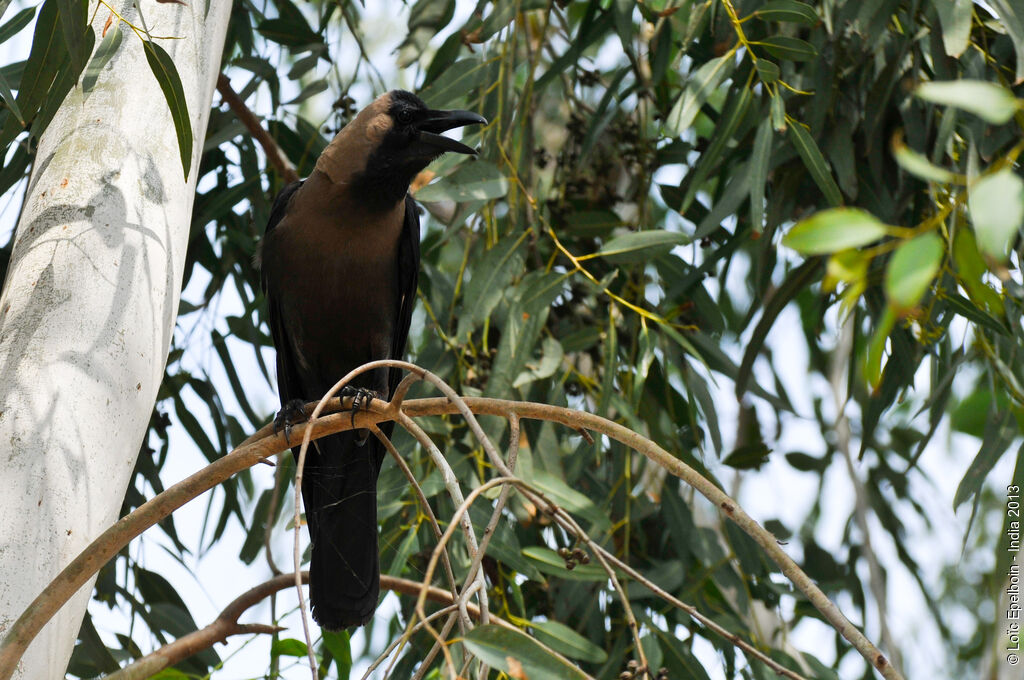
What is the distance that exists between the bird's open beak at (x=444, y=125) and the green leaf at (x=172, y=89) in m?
0.93

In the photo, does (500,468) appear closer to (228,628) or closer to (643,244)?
(228,628)

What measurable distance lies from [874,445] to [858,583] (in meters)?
0.77

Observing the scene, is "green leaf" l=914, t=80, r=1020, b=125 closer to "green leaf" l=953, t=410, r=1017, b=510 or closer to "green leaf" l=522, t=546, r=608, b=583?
"green leaf" l=522, t=546, r=608, b=583

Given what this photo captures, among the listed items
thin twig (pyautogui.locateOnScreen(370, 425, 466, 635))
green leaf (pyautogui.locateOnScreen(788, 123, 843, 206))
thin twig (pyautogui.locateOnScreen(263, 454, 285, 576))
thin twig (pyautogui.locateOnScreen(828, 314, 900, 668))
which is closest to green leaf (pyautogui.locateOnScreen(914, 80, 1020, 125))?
thin twig (pyautogui.locateOnScreen(370, 425, 466, 635))

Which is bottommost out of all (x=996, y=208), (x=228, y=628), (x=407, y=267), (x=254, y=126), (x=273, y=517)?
(x=228, y=628)

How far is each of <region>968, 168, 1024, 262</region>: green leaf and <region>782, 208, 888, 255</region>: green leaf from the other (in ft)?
0.16

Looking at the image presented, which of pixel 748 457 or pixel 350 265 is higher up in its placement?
pixel 350 265

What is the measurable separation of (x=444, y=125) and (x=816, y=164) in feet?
3.07

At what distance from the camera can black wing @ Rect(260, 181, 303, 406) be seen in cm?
248

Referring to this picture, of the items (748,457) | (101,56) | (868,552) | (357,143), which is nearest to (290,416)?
(357,143)

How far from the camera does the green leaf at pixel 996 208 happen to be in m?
0.53

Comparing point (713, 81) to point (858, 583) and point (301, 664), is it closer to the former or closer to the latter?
point (301, 664)

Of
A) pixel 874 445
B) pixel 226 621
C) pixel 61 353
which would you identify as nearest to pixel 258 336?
pixel 226 621

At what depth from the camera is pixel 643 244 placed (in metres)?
2.20
